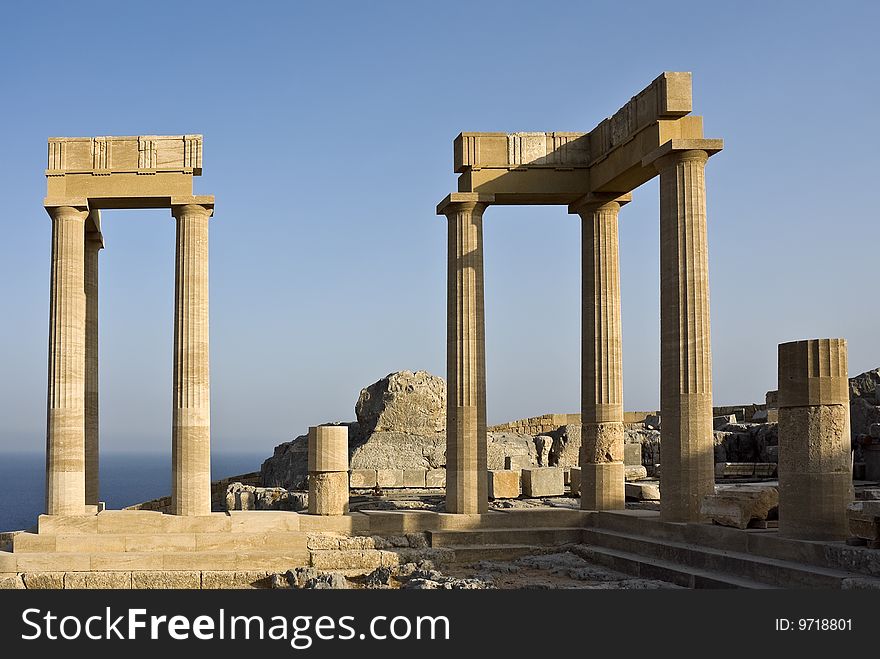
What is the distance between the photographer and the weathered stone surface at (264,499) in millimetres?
26697

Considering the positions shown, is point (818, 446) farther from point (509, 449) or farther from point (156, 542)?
point (509, 449)

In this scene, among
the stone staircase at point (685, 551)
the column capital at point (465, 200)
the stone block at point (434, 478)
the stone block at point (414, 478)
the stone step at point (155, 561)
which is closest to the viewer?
the stone staircase at point (685, 551)

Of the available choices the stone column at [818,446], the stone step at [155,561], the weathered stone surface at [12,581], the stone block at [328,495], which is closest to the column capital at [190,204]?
the stone block at [328,495]

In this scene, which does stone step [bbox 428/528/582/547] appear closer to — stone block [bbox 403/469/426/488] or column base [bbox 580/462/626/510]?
column base [bbox 580/462/626/510]

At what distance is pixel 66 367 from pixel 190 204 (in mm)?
4566

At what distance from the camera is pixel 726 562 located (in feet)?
55.4

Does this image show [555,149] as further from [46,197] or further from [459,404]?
[46,197]

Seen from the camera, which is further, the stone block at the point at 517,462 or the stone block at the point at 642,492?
the stone block at the point at 517,462

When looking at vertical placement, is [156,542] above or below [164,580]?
above

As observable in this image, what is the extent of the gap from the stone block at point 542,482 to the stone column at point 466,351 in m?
5.07

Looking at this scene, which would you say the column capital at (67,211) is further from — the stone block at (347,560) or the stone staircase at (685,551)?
the stone staircase at (685,551)

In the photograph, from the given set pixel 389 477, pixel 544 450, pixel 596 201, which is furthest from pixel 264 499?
pixel 596 201

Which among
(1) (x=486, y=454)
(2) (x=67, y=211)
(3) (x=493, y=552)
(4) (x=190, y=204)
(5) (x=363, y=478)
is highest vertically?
(4) (x=190, y=204)

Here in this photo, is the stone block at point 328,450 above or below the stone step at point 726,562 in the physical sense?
above
